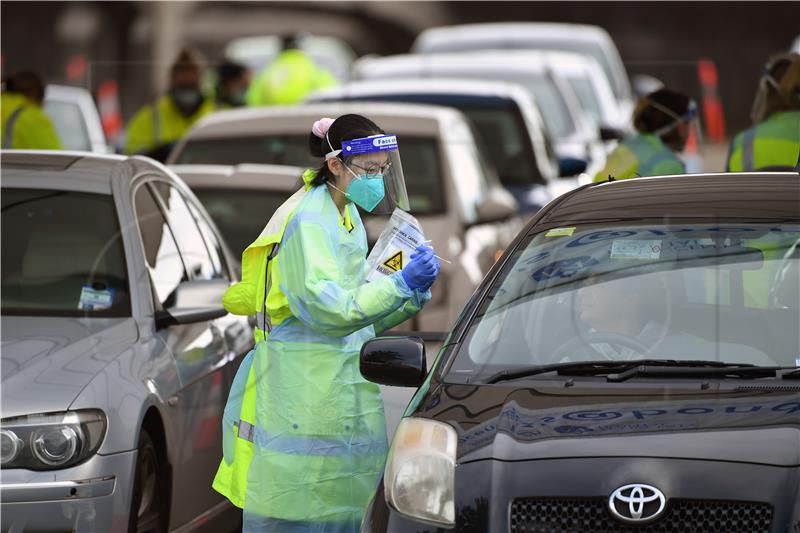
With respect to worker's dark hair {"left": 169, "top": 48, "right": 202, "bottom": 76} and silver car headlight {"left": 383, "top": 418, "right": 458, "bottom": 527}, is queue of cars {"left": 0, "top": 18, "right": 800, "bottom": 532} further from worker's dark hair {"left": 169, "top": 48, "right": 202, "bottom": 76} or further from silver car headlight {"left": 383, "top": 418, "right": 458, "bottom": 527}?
worker's dark hair {"left": 169, "top": 48, "right": 202, "bottom": 76}

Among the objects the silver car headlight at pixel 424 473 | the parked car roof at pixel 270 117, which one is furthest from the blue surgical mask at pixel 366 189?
the parked car roof at pixel 270 117

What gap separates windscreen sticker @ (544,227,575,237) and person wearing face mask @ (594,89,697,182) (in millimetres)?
2803

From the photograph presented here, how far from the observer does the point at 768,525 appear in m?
A: 5.14

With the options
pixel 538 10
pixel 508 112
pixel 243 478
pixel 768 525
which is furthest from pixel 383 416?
pixel 538 10

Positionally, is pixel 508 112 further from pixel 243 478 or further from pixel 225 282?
pixel 243 478

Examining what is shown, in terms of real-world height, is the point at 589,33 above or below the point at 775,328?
below

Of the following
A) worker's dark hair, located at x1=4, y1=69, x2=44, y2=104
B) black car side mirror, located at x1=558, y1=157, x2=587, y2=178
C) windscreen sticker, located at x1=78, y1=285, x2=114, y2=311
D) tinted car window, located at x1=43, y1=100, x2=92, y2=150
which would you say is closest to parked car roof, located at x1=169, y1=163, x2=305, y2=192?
worker's dark hair, located at x1=4, y1=69, x2=44, y2=104

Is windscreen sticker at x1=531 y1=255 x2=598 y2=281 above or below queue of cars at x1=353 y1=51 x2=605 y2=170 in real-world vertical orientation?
above

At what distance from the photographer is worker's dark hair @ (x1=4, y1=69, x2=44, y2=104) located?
12.9m

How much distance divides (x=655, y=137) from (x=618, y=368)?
3.81 meters

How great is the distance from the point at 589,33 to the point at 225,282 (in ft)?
58.4

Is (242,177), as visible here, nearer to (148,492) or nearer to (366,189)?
(148,492)

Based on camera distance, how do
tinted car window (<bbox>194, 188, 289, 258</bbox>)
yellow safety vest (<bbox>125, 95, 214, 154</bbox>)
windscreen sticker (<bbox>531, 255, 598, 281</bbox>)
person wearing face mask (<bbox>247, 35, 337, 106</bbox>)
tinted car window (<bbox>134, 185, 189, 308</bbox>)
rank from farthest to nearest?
person wearing face mask (<bbox>247, 35, 337, 106</bbox>), yellow safety vest (<bbox>125, 95, 214, 154</bbox>), tinted car window (<bbox>194, 188, 289, 258</bbox>), tinted car window (<bbox>134, 185, 189, 308</bbox>), windscreen sticker (<bbox>531, 255, 598, 281</bbox>)

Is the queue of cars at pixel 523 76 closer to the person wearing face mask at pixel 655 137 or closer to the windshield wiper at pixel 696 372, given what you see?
the person wearing face mask at pixel 655 137
